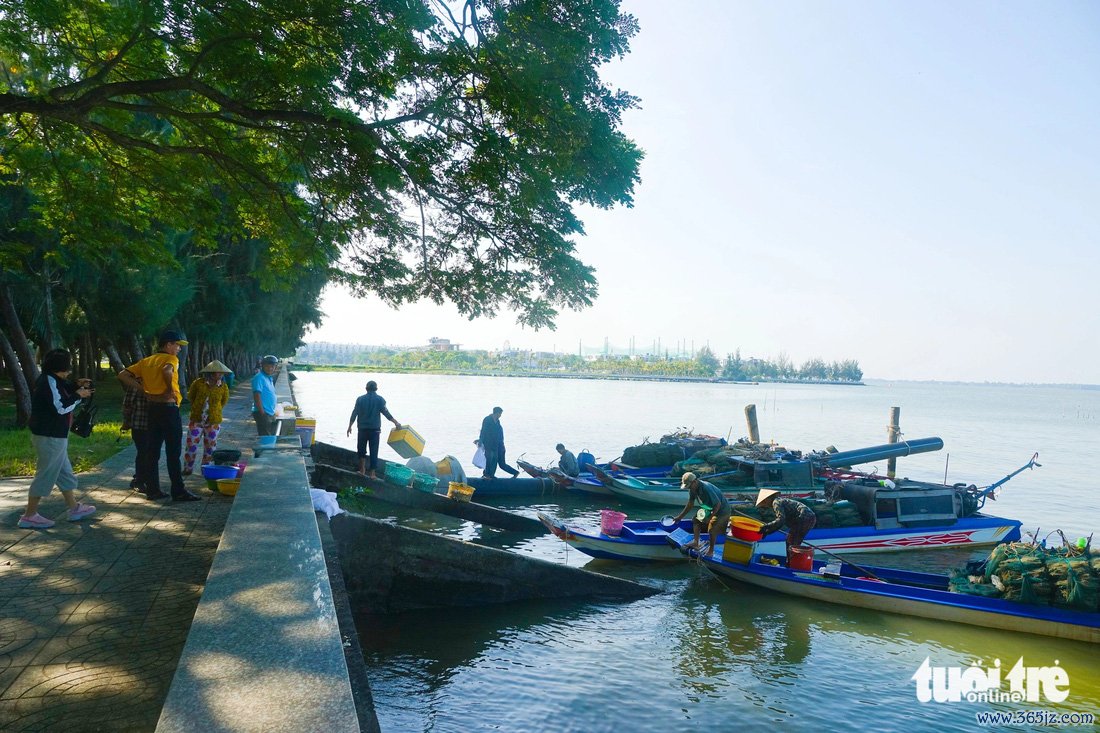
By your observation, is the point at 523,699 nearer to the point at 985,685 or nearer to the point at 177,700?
the point at 177,700

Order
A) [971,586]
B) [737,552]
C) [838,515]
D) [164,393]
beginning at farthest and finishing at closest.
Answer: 1. [838,515]
2. [737,552]
3. [971,586]
4. [164,393]

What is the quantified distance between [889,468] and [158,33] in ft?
84.9

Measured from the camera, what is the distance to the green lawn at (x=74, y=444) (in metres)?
11.2

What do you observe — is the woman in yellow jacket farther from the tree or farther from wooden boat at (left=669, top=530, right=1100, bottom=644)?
wooden boat at (left=669, top=530, right=1100, bottom=644)

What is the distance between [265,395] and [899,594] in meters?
10.4

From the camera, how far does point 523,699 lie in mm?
7457

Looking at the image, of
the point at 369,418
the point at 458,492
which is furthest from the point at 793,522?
the point at 369,418

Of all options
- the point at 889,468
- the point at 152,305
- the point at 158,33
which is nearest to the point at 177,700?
the point at 158,33

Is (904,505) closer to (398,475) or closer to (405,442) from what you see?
(398,475)

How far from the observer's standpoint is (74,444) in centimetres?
1425

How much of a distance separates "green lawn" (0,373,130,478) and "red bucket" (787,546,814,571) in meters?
11.5

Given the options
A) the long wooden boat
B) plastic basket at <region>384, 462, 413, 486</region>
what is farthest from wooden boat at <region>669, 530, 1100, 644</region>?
plastic basket at <region>384, 462, 413, 486</region>

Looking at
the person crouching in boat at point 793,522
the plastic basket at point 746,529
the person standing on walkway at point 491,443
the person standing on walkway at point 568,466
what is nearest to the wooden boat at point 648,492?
the person standing on walkway at point 568,466

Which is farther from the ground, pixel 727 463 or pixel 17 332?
pixel 17 332
